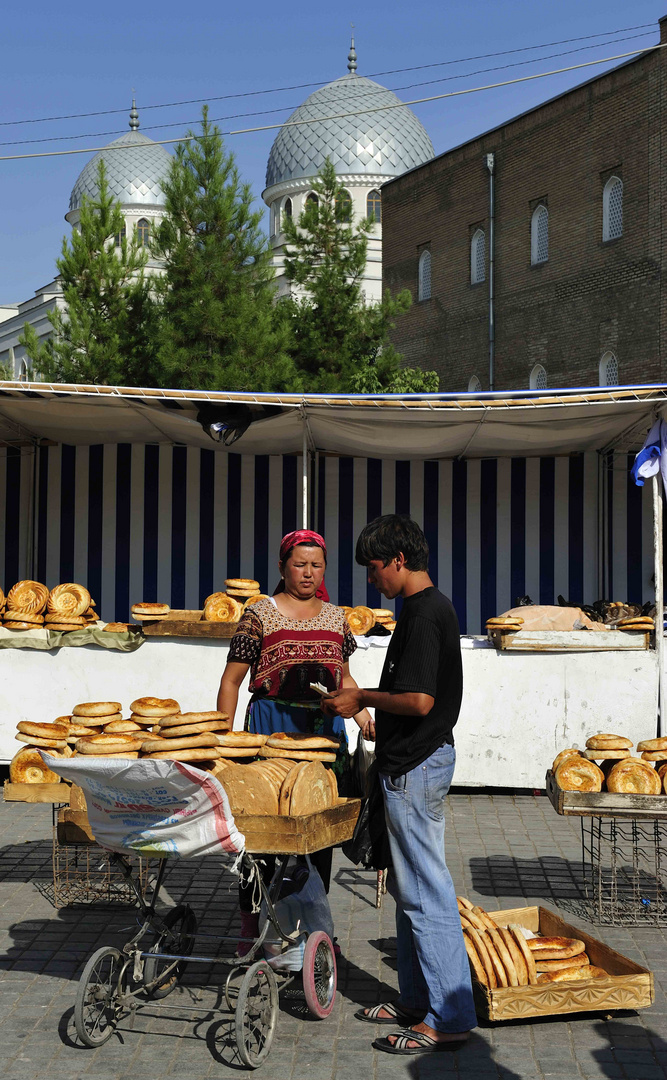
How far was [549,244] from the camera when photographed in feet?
108

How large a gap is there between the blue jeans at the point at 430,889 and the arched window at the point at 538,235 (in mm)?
30946

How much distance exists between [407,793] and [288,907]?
2.76 ft

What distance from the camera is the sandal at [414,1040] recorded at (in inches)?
175

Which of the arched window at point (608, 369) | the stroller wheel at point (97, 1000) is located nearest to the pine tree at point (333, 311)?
the arched window at point (608, 369)

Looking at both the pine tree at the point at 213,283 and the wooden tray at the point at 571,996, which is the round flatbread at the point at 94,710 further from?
the pine tree at the point at 213,283

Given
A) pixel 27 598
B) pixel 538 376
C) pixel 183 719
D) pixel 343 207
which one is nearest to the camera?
A: pixel 183 719

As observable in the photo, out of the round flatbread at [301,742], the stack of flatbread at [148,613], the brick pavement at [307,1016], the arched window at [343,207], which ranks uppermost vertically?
the arched window at [343,207]

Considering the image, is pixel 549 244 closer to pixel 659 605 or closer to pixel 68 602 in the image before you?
pixel 659 605

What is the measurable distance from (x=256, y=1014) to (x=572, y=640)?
17.0 feet

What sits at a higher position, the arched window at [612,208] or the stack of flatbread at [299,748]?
the arched window at [612,208]

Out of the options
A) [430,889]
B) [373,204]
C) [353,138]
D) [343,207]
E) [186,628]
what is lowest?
[430,889]

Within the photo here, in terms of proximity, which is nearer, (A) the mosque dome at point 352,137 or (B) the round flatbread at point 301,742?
(B) the round flatbread at point 301,742

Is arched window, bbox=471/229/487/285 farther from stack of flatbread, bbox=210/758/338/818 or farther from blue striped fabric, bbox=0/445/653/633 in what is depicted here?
stack of flatbread, bbox=210/758/338/818

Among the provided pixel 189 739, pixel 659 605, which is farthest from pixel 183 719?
pixel 659 605
